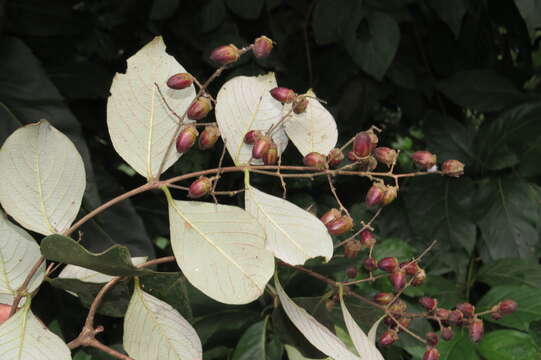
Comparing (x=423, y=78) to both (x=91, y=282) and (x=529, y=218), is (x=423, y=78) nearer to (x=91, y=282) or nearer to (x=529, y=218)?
(x=529, y=218)

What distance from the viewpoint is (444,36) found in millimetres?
1305

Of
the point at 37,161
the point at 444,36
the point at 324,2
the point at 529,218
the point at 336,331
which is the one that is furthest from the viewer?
the point at 444,36

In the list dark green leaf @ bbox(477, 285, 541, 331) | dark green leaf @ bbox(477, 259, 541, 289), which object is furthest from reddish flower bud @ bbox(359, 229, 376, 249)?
dark green leaf @ bbox(477, 259, 541, 289)

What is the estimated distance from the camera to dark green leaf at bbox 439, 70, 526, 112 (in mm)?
1244

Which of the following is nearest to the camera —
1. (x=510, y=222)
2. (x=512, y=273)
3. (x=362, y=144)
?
(x=362, y=144)

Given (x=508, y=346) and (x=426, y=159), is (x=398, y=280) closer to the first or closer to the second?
(x=426, y=159)

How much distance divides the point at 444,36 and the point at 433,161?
85cm

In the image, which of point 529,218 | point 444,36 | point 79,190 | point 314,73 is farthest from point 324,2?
point 79,190

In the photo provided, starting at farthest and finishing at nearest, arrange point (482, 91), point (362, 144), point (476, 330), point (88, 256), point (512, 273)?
point (482, 91), point (512, 273), point (476, 330), point (362, 144), point (88, 256)

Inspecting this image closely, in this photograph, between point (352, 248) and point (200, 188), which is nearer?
point (200, 188)

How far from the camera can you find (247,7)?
1007 millimetres

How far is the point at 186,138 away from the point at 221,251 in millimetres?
102

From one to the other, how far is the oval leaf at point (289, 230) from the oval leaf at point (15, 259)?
0.54 feet

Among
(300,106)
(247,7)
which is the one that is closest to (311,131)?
(300,106)
